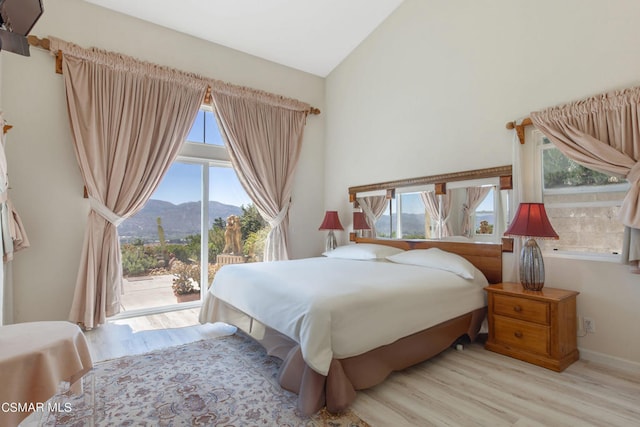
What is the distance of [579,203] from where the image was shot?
8.60 ft

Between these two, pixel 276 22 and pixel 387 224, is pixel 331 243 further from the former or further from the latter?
pixel 276 22

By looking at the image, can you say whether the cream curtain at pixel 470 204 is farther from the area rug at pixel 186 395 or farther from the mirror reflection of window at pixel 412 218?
the area rug at pixel 186 395

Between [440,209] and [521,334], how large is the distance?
4.83ft

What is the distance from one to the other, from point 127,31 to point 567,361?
17.2ft

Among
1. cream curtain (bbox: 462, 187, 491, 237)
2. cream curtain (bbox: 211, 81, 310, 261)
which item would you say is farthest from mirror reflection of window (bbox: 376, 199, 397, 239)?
cream curtain (bbox: 211, 81, 310, 261)

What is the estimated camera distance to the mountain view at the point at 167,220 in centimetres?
372

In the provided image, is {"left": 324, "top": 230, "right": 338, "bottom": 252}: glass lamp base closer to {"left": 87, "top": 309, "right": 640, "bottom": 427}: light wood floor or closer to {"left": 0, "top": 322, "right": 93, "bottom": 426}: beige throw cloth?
{"left": 87, "top": 309, "right": 640, "bottom": 427}: light wood floor

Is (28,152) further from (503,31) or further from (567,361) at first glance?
(567,361)

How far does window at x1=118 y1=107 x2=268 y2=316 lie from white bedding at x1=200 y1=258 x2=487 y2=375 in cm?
118

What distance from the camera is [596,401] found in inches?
77.0

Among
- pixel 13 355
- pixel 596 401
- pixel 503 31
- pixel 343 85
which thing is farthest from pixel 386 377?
pixel 343 85

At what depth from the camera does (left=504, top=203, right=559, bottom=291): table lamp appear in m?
2.48

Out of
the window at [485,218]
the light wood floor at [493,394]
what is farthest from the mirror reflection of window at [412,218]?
the light wood floor at [493,394]

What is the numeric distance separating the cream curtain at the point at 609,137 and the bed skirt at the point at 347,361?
4.24ft
